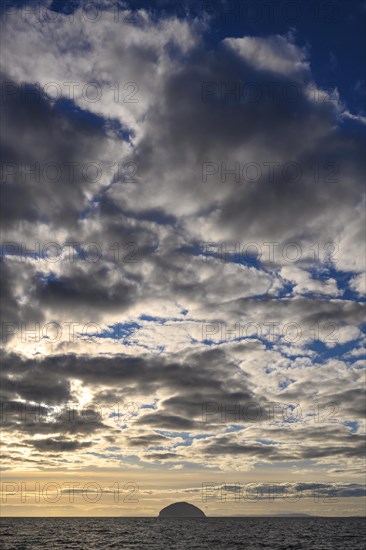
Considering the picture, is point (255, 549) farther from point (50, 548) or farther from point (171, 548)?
point (50, 548)

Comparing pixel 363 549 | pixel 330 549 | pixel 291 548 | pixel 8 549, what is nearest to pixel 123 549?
pixel 8 549

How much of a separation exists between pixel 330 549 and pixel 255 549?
1617cm

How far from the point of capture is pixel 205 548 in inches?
3735

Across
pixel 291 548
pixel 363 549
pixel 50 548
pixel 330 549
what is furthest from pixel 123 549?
pixel 363 549

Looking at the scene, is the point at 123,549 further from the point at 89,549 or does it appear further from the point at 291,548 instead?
the point at 291,548

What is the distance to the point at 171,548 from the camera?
93.2m

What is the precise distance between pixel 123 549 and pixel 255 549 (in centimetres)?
2478

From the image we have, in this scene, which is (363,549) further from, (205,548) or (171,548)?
(171,548)

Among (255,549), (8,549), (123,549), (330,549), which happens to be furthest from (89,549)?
(330,549)

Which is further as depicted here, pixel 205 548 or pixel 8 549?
pixel 205 548

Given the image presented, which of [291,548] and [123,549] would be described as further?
[291,548]

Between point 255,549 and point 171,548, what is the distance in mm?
15860

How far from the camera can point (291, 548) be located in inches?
3915

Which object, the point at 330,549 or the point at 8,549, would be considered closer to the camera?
the point at 8,549
